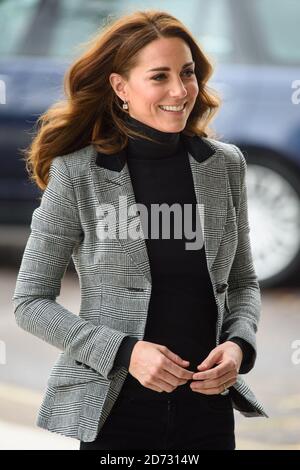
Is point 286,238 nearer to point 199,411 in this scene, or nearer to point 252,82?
point 252,82

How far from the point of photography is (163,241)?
6.81ft

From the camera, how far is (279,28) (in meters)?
5.71

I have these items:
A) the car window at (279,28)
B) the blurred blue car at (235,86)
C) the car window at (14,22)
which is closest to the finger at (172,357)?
the blurred blue car at (235,86)

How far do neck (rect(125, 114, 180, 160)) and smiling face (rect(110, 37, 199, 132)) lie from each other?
0.02 m

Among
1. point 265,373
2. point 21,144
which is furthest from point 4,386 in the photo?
point 21,144

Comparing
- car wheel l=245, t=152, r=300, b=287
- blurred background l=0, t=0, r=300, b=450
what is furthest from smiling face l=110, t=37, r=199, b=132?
car wheel l=245, t=152, r=300, b=287

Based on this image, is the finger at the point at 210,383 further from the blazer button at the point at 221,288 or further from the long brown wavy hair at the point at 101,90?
the long brown wavy hair at the point at 101,90

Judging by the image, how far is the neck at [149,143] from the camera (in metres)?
2.10

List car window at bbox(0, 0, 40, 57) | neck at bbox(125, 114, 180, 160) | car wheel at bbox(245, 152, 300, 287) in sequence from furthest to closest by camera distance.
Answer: car window at bbox(0, 0, 40, 57), car wheel at bbox(245, 152, 300, 287), neck at bbox(125, 114, 180, 160)

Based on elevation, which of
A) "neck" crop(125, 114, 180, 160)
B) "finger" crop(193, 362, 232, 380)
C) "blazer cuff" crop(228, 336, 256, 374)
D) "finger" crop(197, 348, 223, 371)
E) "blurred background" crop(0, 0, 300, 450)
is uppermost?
"blurred background" crop(0, 0, 300, 450)

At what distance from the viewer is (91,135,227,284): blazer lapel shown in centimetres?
202

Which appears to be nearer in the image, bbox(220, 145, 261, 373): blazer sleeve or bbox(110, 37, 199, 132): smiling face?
bbox(110, 37, 199, 132): smiling face

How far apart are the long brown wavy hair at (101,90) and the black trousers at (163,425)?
18.1 inches

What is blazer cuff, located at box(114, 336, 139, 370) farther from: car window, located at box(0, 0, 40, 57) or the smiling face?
car window, located at box(0, 0, 40, 57)
